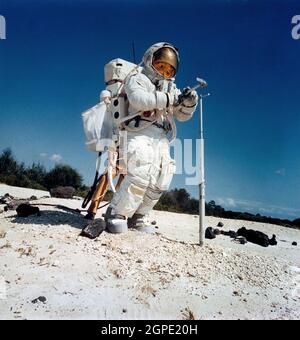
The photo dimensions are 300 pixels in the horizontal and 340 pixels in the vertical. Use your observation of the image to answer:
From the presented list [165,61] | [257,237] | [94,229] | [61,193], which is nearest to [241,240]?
[257,237]

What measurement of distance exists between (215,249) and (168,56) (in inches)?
83.7

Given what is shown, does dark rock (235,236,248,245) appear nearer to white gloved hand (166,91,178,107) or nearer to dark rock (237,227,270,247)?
dark rock (237,227,270,247)

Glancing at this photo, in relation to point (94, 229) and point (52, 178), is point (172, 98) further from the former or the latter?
point (52, 178)

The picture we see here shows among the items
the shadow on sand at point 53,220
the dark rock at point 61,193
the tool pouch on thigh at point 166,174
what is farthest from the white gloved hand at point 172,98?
the dark rock at point 61,193

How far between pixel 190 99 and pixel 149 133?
0.57 metres

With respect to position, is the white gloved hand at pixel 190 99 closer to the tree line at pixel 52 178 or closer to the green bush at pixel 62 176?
the tree line at pixel 52 178

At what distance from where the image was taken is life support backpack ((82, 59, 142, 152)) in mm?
4074

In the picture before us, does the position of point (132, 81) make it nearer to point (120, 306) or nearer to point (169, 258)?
point (169, 258)

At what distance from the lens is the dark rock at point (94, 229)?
3.49 m

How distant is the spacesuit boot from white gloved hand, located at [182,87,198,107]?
1371mm

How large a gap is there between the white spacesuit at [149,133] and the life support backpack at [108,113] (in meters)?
0.14

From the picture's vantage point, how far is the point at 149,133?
12.8 ft

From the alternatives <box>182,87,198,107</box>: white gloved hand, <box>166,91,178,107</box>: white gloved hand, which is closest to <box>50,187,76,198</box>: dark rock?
<box>166,91,178,107</box>: white gloved hand
